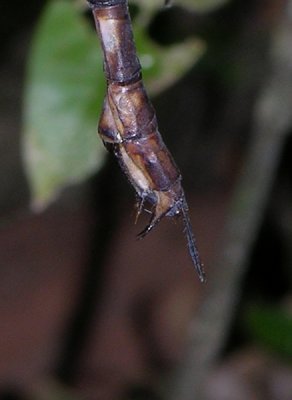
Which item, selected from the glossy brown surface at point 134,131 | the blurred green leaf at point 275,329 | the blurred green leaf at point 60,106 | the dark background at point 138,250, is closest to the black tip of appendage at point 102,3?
the glossy brown surface at point 134,131

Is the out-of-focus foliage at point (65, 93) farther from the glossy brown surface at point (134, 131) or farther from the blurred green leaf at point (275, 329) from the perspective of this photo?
the blurred green leaf at point (275, 329)

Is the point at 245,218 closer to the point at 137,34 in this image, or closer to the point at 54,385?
the point at 137,34

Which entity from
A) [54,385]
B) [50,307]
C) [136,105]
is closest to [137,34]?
[136,105]

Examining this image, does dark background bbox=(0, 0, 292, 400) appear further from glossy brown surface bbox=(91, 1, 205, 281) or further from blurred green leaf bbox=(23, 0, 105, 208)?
glossy brown surface bbox=(91, 1, 205, 281)

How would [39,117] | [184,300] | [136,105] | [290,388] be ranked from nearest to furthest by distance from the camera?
[136,105]
[39,117]
[290,388]
[184,300]

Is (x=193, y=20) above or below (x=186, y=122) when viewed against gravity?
above

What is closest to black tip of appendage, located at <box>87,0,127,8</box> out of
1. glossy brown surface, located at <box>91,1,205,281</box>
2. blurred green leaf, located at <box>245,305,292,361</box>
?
glossy brown surface, located at <box>91,1,205,281</box>
